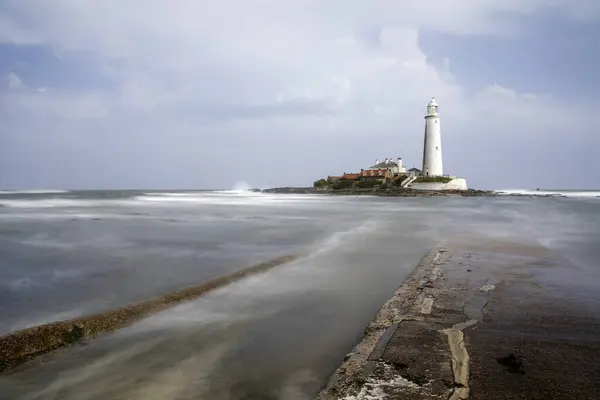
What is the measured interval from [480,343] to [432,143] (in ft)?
237

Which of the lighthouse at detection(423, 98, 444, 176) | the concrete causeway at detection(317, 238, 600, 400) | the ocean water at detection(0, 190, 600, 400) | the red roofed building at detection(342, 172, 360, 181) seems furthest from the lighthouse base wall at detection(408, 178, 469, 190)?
the concrete causeway at detection(317, 238, 600, 400)

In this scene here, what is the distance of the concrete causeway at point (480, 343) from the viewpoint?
11.6ft

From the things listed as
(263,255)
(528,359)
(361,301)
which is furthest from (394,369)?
(263,255)

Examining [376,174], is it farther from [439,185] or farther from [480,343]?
[480,343]

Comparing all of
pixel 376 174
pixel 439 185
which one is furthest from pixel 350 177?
pixel 439 185

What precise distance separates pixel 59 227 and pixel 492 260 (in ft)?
62.5

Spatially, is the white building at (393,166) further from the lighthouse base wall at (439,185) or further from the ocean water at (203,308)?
the ocean water at (203,308)

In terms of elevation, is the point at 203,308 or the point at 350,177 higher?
the point at 350,177

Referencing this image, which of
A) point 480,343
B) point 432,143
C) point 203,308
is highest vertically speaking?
point 432,143

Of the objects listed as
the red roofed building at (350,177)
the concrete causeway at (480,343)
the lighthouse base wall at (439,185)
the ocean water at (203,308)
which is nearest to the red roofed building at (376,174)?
the red roofed building at (350,177)

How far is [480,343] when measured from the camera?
15.0 ft

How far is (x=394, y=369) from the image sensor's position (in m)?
3.92

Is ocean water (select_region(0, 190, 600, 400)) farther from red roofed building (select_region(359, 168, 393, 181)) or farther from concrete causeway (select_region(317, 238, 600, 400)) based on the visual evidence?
red roofed building (select_region(359, 168, 393, 181))

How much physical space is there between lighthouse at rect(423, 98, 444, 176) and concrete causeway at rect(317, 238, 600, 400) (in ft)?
221
